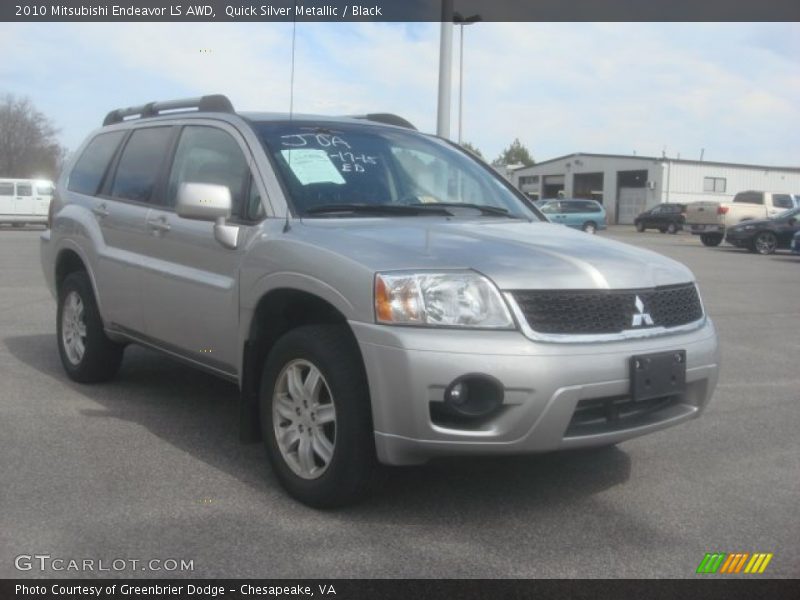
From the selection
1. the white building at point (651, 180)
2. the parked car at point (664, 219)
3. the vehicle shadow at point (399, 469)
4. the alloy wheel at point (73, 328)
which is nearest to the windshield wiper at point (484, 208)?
the vehicle shadow at point (399, 469)

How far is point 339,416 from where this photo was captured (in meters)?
3.46

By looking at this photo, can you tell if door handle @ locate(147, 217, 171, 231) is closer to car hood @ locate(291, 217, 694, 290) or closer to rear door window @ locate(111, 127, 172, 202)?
rear door window @ locate(111, 127, 172, 202)

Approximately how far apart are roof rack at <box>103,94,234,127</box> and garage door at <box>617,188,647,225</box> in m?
50.9

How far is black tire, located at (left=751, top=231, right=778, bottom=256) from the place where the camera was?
23.9 m

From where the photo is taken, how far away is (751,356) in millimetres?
7641

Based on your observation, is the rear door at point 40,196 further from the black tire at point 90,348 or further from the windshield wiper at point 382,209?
the windshield wiper at point 382,209

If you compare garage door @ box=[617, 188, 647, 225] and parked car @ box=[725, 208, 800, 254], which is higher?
garage door @ box=[617, 188, 647, 225]

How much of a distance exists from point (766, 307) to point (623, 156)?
4585 cm

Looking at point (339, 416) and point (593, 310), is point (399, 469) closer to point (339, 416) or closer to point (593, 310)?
point (339, 416)

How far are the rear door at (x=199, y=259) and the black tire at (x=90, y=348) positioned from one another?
866 mm

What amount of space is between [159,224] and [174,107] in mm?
933

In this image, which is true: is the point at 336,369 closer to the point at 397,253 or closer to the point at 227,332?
the point at 397,253

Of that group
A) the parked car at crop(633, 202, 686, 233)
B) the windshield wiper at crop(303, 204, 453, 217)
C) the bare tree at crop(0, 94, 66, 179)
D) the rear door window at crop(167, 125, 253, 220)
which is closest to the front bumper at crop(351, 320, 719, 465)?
the windshield wiper at crop(303, 204, 453, 217)
